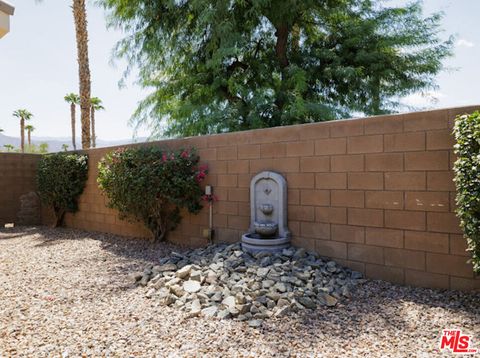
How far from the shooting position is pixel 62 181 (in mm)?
7984

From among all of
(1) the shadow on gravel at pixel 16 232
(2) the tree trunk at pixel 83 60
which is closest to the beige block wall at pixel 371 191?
(1) the shadow on gravel at pixel 16 232

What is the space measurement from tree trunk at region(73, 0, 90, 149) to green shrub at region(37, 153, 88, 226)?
3.07m

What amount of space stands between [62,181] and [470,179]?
7967 millimetres

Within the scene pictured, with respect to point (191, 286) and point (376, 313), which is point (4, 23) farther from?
point (376, 313)

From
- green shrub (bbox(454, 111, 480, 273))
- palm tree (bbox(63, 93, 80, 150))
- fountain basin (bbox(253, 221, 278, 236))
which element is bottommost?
fountain basin (bbox(253, 221, 278, 236))

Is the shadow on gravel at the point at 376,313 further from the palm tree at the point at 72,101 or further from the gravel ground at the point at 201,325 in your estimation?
the palm tree at the point at 72,101

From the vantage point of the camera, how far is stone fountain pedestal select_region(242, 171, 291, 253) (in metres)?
4.40

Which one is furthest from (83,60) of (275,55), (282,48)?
(282,48)

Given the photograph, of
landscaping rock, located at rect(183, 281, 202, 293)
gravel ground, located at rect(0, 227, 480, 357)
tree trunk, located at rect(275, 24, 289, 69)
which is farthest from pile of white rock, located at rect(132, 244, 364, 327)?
tree trunk, located at rect(275, 24, 289, 69)

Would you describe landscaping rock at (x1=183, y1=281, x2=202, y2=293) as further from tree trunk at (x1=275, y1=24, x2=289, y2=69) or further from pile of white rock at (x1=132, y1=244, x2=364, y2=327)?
tree trunk at (x1=275, y1=24, x2=289, y2=69)

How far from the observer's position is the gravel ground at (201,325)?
2.45 m

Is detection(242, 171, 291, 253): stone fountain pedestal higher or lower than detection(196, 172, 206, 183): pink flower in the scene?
lower

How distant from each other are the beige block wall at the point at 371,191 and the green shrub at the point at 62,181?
447cm

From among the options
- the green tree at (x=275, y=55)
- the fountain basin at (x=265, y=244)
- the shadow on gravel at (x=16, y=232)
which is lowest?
the shadow on gravel at (x=16, y=232)
